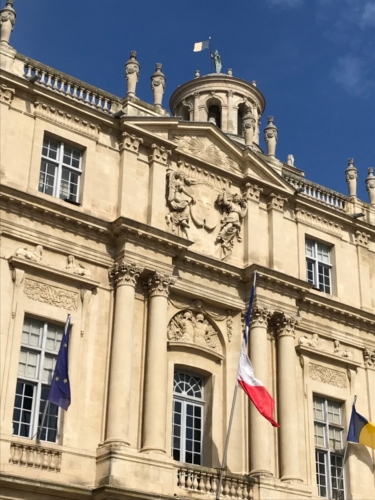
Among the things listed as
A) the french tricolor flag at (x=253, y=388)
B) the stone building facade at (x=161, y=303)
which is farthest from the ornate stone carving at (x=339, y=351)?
the french tricolor flag at (x=253, y=388)

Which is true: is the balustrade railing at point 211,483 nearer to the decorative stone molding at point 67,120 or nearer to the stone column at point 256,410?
the stone column at point 256,410

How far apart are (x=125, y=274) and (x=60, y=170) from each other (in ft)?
10.7

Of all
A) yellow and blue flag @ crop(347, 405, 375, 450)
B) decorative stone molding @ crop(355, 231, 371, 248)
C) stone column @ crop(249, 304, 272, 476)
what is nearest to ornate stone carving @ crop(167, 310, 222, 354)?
stone column @ crop(249, 304, 272, 476)

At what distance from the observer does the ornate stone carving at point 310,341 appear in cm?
2553

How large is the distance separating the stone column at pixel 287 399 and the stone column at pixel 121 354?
4.68 m

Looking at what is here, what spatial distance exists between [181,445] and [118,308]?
3.85m

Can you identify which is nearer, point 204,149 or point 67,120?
point 67,120

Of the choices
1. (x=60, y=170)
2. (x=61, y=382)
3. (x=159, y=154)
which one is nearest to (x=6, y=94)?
(x=60, y=170)

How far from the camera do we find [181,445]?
22.5 metres

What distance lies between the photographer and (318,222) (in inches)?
1107

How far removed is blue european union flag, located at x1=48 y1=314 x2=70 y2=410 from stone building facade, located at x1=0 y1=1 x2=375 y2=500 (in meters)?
0.79

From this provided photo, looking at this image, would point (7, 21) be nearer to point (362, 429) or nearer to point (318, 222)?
point (318, 222)

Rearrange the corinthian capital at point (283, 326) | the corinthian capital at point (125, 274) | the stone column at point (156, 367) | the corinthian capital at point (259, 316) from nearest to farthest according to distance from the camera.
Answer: the stone column at point (156, 367)
the corinthian capital at point (125, 274)
the corinthian capital at point (259, 316)
the corinthian capital at point (283, 326)

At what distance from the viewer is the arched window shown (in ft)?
74.1
